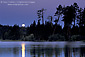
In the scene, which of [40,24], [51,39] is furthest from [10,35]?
[51,39]

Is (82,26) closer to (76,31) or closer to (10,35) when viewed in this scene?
(76,31)

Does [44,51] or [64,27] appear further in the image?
[64,27]

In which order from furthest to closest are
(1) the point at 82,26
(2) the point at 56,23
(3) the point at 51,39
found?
1. (2) the point at 56,23
2. (1) the point at 82,26
3. (3) the point at 51,39

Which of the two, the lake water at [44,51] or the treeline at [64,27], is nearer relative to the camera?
the lake water at [44,51]

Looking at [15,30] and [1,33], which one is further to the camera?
[1,33]

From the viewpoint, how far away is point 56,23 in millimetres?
89000

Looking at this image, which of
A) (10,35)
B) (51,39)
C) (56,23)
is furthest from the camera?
(10,35)

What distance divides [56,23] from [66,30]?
472 cm

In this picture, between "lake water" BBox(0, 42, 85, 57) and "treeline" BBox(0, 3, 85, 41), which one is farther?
"treeline" BBox(0, 3, 85, 41)

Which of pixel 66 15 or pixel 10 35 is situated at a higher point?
pixel 66 15

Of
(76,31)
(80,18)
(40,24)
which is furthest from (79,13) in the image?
(40,24)

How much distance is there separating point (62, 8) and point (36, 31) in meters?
13.6

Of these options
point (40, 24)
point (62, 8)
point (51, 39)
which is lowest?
point (51, 39)

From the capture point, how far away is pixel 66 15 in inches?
3351
